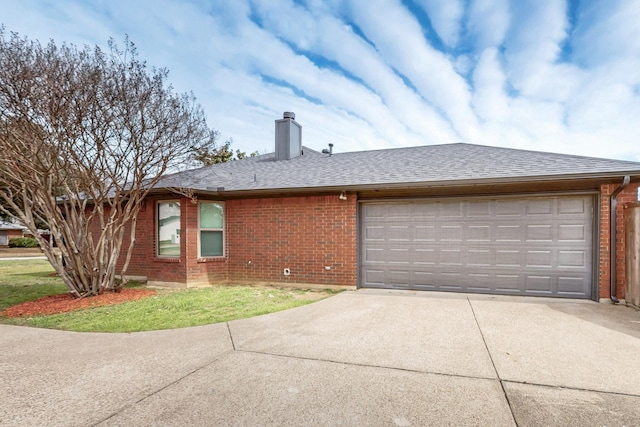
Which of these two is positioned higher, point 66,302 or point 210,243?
point 210,243

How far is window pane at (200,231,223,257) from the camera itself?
345 inches

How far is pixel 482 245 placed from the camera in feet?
23.6

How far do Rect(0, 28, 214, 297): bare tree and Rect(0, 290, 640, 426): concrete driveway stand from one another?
2.71m

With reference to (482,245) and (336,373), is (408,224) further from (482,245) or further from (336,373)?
(336,373)

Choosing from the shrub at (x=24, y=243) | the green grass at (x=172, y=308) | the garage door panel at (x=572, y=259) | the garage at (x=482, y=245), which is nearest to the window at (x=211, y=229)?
the green grass at (x=172, y=308)

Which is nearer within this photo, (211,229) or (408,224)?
(408,224)

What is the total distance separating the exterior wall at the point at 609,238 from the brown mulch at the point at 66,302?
9724 millimetres

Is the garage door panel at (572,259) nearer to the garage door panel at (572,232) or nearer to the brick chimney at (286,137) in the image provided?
the garage door panel at (572,232)

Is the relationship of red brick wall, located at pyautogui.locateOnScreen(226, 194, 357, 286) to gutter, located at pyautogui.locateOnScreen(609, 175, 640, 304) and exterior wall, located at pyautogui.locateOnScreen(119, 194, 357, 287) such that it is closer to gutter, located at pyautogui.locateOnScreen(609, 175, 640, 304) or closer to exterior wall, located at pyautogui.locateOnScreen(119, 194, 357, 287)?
exterior wall, located at pyautogui.locateOnScreen(119, 194, 357, 287)

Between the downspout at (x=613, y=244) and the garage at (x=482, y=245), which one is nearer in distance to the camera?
the downspout at (x=613, y=244)

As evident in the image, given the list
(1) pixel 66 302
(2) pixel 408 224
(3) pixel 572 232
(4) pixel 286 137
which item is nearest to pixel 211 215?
(1) pixel 66 302

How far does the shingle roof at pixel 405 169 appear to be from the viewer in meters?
6.45

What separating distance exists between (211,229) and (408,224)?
533cm

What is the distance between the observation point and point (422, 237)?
7.60 metres
